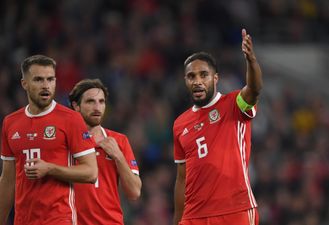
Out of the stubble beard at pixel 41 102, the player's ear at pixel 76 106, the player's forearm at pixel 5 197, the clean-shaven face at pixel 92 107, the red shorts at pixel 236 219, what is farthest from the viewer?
the player's ear at pixel 76 106

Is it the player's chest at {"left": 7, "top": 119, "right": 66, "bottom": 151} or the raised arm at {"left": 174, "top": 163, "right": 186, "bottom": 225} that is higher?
the player's chest at {"left": 7, "top": 119, "right": 66, "bottom": 151}

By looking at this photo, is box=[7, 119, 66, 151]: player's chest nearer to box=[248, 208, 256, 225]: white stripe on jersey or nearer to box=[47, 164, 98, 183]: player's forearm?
box=[47, 164, 98, 183]: player's forearm

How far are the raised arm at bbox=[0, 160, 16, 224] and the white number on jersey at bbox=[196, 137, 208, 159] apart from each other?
5.28 ft

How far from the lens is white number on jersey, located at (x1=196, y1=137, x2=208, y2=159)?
8.40m

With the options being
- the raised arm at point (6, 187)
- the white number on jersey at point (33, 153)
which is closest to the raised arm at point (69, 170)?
the white number on jersey at point (33, 153)

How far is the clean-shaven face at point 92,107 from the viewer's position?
863cm

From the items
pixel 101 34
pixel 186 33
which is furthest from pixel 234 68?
pixel 101 34

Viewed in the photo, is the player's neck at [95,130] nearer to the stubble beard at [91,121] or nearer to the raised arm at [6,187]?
the stubble beard at [91,121]

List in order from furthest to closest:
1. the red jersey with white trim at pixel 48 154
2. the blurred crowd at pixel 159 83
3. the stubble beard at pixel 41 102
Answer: the blurred crowd at pixel 159 83, the stubble beard at pixel 41 102, the red jersey with white trim at pixel 48 154

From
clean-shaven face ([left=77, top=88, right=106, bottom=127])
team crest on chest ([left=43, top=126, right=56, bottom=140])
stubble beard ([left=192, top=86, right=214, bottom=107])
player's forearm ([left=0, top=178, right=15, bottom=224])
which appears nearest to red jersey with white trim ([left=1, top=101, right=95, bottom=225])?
team crest on chest ([left=43, top=126, right=56, bottom=140])

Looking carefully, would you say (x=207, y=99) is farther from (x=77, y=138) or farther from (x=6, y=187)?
(x=6, y=187)

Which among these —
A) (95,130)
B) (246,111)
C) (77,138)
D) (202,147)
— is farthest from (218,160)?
(77,138)

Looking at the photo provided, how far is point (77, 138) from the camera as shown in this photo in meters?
7.72

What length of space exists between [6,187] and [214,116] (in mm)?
1883
